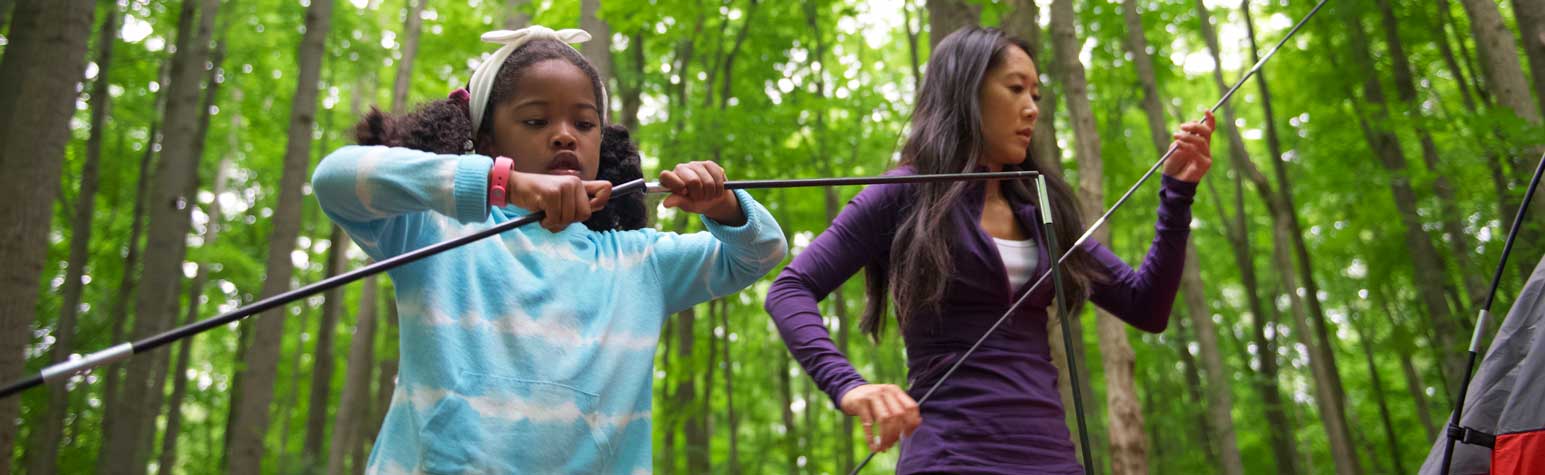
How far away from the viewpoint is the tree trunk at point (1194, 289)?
753cm

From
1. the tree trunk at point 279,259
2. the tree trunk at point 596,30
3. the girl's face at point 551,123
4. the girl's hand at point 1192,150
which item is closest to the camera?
the girl's face at point 551,123

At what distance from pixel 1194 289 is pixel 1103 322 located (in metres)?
2.95

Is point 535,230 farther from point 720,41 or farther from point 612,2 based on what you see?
point 720,41

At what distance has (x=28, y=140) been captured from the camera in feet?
12.9

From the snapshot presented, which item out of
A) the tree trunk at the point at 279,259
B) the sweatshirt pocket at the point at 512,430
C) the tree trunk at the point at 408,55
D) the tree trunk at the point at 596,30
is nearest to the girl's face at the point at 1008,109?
the sweatshirt pocket at the point at 512,430

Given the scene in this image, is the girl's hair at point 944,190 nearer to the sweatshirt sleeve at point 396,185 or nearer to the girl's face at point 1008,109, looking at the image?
the girl's face at point 1008,109

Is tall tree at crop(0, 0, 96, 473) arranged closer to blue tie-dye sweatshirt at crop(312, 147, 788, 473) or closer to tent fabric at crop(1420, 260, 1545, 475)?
blue tie-dye sweatshirt at crop(312, 147, 788, 473)

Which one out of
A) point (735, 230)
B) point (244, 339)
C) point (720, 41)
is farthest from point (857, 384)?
point (244, 339)

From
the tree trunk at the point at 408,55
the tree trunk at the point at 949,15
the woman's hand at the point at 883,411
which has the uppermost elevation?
the tree trunk at the point at 408,55

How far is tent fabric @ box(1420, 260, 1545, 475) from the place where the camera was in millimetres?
2014

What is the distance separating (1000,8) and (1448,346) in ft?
16.9

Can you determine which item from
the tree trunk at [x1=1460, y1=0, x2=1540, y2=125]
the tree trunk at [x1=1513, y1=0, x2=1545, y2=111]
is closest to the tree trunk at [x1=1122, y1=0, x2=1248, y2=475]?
the tree trunk at [x1=1460, y1=0, x2=1540, y2=125]

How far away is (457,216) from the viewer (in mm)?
1608

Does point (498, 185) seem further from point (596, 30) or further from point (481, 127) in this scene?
point (596, 30)
